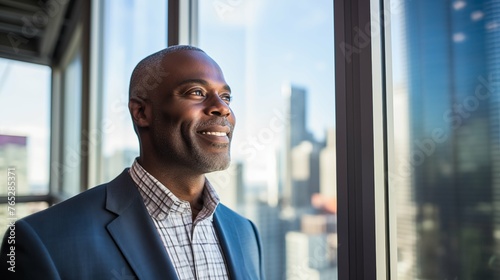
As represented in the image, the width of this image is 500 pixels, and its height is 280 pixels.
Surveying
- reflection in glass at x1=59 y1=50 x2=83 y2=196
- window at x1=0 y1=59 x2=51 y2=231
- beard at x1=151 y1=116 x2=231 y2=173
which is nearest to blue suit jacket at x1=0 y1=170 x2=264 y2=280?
beard at x1=151 y1=116 x2=231 y2=173

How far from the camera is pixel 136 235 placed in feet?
2.86

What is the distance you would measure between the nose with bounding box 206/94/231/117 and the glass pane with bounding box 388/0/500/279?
1.40 feet

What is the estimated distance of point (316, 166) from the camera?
1290mm

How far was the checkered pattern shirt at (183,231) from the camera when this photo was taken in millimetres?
898

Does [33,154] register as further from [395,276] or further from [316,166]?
[395,276]

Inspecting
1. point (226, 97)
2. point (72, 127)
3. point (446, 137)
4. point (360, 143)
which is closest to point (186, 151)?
point (226, 97)

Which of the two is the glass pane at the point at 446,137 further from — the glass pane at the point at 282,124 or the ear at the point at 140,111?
the ear at the point at 140,111

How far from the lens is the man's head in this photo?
912 millimetres

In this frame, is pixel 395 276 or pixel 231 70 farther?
pixel 231 70

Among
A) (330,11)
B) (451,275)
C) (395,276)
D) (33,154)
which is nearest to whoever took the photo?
(451,275)

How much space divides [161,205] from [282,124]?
633mm

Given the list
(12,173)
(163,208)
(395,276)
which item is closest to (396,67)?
(395,276)

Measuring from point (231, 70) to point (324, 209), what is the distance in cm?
72

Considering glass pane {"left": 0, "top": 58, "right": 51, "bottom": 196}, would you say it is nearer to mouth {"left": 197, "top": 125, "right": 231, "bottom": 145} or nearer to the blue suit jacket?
the blue suit jacket
